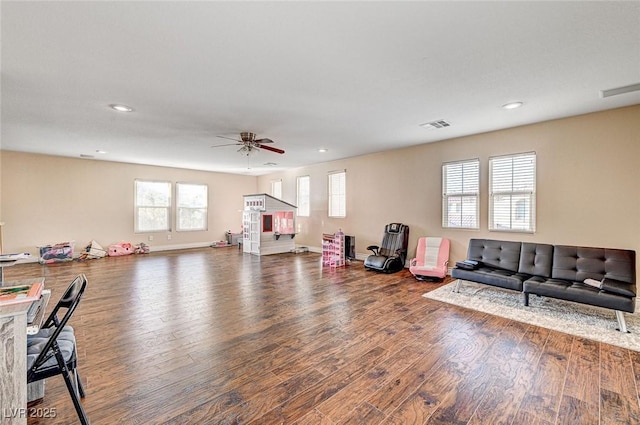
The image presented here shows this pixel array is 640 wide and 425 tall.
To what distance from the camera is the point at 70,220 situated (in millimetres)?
7441

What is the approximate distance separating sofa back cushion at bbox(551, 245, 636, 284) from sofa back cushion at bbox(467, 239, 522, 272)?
1.57 ft

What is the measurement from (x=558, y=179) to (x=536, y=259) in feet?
4.43

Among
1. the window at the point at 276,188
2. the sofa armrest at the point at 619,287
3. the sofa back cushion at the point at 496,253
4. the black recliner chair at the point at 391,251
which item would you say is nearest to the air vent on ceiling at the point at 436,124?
the sofa back cushion at the point at 496,253

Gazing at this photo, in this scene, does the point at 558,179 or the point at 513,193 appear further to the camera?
the point at 513,193

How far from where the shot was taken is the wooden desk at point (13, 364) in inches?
58.1

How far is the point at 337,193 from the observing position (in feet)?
26.5

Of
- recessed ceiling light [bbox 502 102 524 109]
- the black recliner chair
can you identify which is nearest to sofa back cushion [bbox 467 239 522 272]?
the black recliner chair

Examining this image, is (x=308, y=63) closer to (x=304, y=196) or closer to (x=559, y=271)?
(x=559, y=271)

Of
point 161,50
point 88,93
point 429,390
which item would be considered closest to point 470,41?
point 161,50

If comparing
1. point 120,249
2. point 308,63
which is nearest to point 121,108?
point 308,63

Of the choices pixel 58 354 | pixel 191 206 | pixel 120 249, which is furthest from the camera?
pixel 191 206

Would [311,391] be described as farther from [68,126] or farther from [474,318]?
[68,126]

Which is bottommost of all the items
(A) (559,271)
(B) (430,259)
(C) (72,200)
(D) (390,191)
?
(B) (430,259)

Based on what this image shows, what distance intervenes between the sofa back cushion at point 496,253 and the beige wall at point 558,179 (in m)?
0.53
